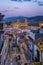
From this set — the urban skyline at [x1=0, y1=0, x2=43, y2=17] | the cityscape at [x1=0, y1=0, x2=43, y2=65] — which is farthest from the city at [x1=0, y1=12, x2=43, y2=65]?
the urban skyline at [x1=0, y1=0, x2=43, y2=17]

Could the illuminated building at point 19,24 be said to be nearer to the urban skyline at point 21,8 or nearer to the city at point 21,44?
the city at point 21,44

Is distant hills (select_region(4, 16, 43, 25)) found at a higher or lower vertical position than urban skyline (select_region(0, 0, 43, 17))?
lower

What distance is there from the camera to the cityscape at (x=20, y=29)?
7.72 feet

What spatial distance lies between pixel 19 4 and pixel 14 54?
29.9 inches

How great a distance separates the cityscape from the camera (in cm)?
235

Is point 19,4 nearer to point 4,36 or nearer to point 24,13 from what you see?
point 24,13

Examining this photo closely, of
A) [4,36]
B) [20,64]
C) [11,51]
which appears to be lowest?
[20,64]

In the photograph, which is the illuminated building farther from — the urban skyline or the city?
the urban skyline

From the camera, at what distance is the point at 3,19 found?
8.11ft

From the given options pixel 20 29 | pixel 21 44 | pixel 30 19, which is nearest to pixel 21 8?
pixel 30 19

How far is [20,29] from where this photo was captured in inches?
96.5

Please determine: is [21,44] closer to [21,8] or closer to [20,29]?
[20,29]

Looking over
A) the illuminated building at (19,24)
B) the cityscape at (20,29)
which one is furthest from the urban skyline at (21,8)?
the illuminated building at (19,24)

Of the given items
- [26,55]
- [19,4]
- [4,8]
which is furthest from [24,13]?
[26,55]
